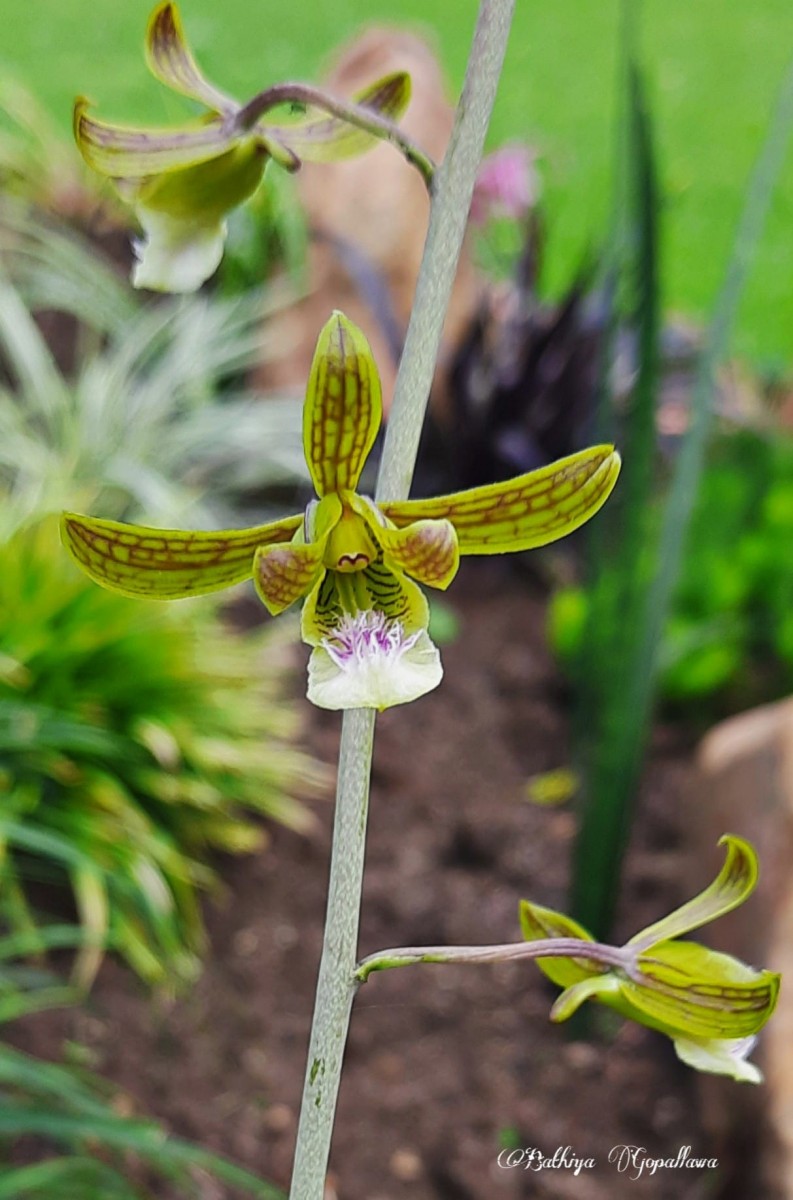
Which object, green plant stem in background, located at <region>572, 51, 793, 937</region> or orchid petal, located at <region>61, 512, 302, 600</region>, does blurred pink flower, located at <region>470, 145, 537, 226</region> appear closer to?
green plant stem in background, located at <region>572, 51, 793, 937</region>

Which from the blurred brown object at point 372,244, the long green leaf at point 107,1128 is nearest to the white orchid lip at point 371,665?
the long green leaf at point 107,1128

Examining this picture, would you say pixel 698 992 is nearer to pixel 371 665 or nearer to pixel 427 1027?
pixel 371 665

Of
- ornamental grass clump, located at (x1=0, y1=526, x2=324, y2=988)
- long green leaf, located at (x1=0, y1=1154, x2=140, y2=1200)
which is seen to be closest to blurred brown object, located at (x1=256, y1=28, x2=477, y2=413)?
ornamental grass clump, located at (x1=0, y1=526, x2=324, y2=988)

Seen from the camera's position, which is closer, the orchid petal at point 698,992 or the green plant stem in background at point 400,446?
the green plant stem in background at point 400,446

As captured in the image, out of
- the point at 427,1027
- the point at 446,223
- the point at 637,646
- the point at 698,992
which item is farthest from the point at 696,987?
the point at 427,1027

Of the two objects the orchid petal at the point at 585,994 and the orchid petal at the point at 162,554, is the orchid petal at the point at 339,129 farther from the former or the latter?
the orchid petal at the point at 585,994

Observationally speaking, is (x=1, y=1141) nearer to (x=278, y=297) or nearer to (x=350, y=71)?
(x=278, y=297)
